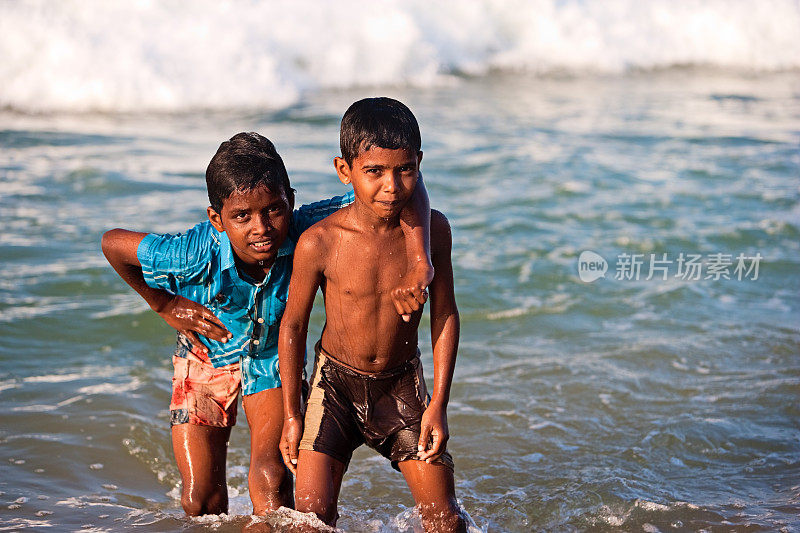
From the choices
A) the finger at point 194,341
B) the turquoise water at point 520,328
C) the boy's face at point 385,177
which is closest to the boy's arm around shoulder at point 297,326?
the boy's face at point 385,177

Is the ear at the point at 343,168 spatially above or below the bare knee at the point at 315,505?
above

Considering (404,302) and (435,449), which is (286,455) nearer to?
(435,449)

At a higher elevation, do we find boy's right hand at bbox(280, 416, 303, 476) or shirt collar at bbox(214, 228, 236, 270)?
shirt collar at bbox(214, 228, 236, 270)

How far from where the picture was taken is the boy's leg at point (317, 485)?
3.04 metres

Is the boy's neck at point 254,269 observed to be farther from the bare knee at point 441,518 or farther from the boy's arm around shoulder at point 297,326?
the bare knee at point 441,518

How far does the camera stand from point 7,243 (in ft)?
23.2

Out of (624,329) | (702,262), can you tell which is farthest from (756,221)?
(624,329)

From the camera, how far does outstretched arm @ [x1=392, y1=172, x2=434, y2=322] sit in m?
2.85

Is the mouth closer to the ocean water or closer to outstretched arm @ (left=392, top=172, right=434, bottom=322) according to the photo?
outstretched arm @ (left=392, top=172, right=434, bottom=322)

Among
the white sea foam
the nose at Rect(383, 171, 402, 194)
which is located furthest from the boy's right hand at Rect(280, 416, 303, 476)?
the white sea foam

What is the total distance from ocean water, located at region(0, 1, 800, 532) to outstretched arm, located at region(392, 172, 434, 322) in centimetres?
101

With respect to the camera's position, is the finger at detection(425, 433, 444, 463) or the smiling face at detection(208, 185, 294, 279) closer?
the finger at detection(425, 433, 444, 463)

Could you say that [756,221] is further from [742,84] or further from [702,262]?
[742,84]

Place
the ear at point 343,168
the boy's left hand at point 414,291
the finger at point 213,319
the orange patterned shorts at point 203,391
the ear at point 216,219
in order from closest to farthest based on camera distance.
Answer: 1. the boy's left hand at point 414,291
2. the ear at point 343,168
3. the ear at point 216,219
4. the finger at point 213,319
5. the orange patterned shorts at point 203,391
